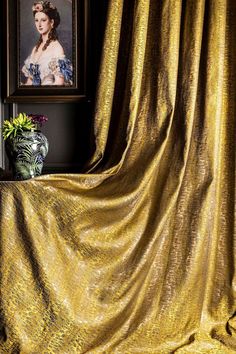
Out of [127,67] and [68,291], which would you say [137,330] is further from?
[127,67]

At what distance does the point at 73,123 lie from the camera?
2729mm

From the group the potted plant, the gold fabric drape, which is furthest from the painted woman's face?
the potted plant

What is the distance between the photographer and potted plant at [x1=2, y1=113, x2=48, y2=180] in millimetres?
2385

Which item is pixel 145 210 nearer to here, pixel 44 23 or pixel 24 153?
pixel 24 153

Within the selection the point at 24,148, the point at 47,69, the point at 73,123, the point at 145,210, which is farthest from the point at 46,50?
the point at 145,210

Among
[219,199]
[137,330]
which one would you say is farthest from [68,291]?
[219,199]

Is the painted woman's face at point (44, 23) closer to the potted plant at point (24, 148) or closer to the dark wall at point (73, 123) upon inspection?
the dark wall at point (73, 123)

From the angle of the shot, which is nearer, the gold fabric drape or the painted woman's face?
the gold fabric drape

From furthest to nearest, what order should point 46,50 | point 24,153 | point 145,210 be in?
point 46,50 → point 145,210 → point 24,153

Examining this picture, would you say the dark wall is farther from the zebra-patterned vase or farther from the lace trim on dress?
the zebra-patterned vase

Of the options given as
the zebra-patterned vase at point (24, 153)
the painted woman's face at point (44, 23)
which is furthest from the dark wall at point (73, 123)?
the zebra-patterned vase at point (24, 153)

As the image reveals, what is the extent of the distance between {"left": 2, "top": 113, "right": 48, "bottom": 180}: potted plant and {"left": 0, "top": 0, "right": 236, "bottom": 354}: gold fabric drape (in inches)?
6.6

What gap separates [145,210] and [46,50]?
0.88 metres

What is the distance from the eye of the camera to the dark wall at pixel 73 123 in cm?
269
